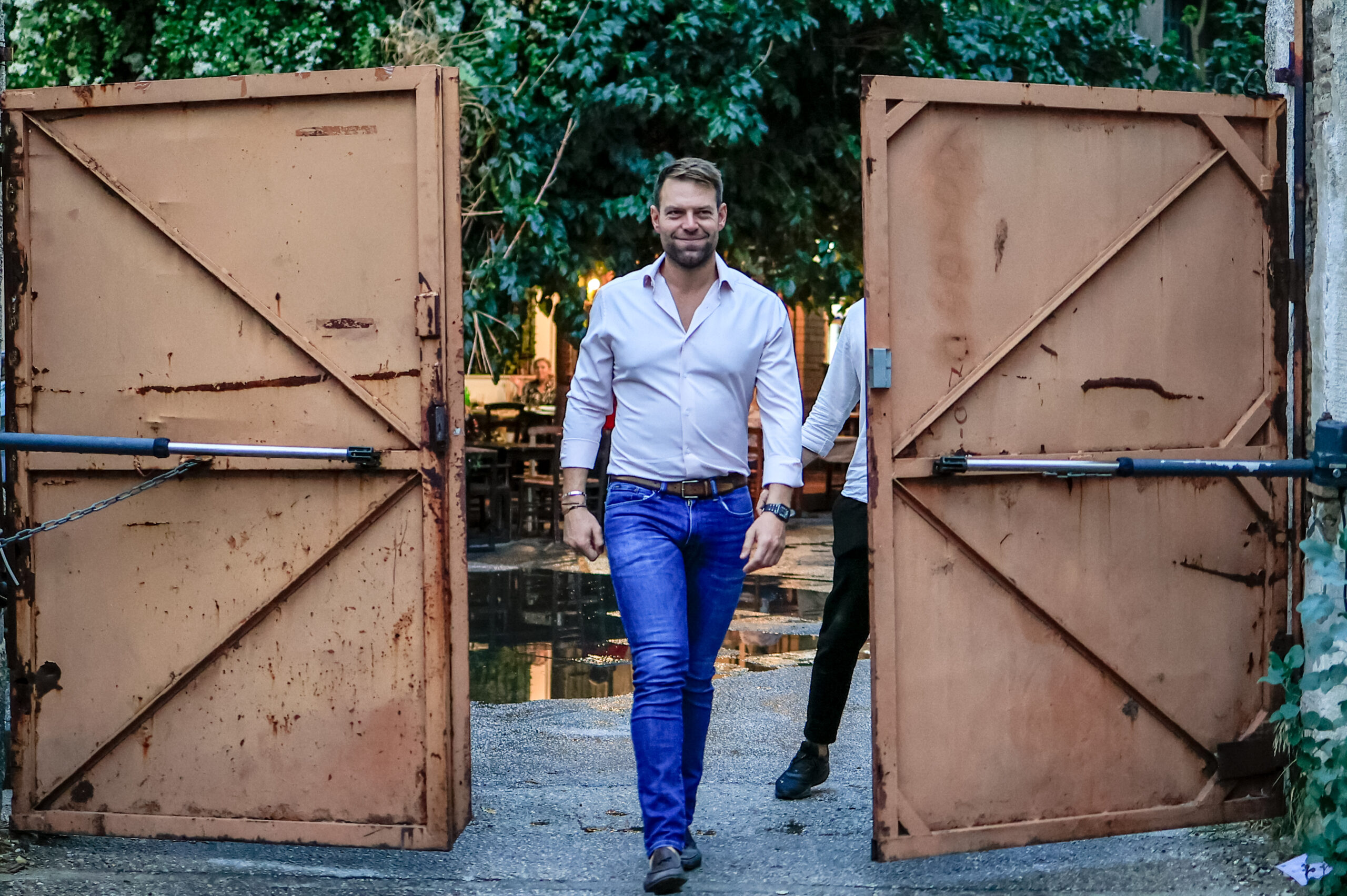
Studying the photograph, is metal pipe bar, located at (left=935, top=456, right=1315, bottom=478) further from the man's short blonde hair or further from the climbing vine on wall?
the man's short blonde hair

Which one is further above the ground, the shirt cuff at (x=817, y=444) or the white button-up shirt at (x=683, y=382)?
the white button-up shirt at (x=683, y=382)

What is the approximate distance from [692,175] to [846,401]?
1234 millimetres

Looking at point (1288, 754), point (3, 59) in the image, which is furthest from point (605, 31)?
point (1288, 754)

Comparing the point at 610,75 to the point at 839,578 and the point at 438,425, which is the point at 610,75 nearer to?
the point at 839,578

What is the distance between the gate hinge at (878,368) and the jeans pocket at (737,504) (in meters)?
0.52

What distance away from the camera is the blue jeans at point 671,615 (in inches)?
154

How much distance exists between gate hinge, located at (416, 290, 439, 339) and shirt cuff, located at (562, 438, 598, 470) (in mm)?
533

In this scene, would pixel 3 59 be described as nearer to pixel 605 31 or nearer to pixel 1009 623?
pixel 1009 623

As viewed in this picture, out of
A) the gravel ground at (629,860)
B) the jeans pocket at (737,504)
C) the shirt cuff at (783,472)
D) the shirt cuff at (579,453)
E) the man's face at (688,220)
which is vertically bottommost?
the gravel ground at (629,860)

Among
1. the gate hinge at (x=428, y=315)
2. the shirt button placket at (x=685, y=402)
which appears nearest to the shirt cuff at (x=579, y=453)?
the shirt button placket at (x=685, y=402)

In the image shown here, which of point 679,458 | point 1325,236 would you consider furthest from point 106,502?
point 1325,236

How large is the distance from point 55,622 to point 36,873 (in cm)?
78

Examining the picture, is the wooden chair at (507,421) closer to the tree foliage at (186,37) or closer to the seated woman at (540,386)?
the seated woman at (540,386)

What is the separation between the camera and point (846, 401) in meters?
4.90
